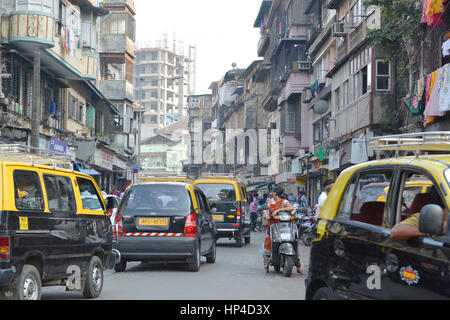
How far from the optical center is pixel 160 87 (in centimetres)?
16275

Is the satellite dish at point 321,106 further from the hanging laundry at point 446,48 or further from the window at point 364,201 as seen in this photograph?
the window at point 364,201

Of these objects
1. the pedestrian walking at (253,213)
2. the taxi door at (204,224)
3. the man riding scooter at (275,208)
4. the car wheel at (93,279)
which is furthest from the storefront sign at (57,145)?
the car wheel at (93,279)

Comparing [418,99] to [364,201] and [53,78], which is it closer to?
[364,201]

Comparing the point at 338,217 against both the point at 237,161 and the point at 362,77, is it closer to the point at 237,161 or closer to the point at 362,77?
the point at 362,77

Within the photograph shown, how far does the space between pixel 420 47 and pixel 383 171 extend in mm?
17252

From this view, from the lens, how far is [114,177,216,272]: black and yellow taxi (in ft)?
45.1

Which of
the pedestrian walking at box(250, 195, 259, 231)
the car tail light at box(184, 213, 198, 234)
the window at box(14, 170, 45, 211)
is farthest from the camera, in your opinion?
the pedestrian walking at box(250, 195, 259, 231)

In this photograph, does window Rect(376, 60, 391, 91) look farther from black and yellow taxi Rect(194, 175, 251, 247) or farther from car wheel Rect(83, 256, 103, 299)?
car wheel Rect(83, 256, 103, 299)

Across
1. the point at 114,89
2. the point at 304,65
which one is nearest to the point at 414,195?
the point at 304,65

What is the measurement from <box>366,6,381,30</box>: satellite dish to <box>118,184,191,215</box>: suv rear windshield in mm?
13587

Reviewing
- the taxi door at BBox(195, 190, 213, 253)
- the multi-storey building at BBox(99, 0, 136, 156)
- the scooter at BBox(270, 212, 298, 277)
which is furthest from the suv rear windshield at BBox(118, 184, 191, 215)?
the multi-storey building at BBox(99, 0, 136, 156)

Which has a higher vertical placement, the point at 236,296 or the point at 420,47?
the point at 420,47

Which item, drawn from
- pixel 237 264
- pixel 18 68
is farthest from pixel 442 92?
pixel 18 68
